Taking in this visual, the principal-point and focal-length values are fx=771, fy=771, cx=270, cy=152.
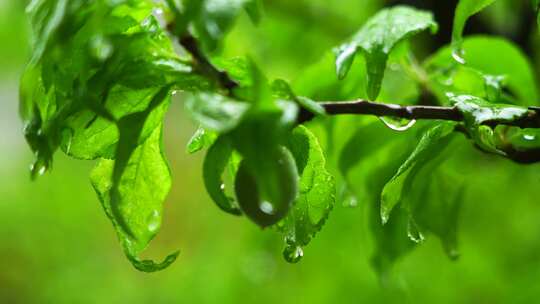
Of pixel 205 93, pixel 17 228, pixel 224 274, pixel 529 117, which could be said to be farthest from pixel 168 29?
pixel 17 228

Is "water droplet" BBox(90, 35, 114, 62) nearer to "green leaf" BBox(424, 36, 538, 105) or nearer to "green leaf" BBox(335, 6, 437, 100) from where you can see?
"green leaf" BBox(335, 6, 437, 100)

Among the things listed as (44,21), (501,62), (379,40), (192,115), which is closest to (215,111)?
(192,115)

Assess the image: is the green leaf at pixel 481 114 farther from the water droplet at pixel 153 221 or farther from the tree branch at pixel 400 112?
the water droplet at pixel 153 221

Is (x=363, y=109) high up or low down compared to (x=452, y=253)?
up

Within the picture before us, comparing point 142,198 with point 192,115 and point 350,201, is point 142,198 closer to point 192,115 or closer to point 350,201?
point 192,115

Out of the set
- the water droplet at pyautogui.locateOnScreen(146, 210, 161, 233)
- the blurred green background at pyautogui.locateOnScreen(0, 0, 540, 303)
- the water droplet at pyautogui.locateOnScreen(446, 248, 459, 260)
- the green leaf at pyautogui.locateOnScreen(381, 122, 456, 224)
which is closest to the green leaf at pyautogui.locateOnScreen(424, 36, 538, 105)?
the blurred green background at pyautogui.locateOnScreen(0, 0, 540, 303)
